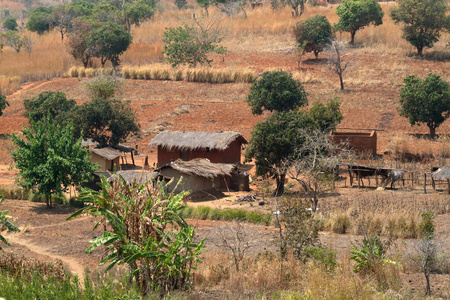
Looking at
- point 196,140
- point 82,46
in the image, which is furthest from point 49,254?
point 82,46

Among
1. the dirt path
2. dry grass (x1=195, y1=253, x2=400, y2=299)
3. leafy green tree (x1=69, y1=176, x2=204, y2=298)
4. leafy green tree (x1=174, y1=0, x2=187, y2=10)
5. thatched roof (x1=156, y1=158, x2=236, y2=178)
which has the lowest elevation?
thatched roof (x1=156, y1=158, x2=236, y2=178)

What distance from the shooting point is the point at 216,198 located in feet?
78.5

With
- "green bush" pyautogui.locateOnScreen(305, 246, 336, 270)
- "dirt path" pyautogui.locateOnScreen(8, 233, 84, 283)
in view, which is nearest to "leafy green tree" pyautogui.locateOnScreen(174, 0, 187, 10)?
"dirt path" pyautogui.locateOnScreen(8, 233, 84, 283)

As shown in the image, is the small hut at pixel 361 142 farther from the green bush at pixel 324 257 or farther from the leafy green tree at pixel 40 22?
the leafy green tree at pixel 40 22

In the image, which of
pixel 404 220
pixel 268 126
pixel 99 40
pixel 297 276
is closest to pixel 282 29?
pixel 99 40

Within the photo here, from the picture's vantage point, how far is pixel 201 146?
2831cm

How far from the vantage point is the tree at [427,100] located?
30.2m

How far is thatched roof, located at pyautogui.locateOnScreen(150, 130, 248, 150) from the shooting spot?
28200mm

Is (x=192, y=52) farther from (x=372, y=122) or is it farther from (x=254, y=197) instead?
(x=254, y=197)

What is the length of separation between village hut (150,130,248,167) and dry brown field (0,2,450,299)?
2.88m

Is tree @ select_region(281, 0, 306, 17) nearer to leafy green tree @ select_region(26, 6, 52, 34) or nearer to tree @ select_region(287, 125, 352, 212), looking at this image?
leafy green tree @ select_region(26, 6, 52, 34)

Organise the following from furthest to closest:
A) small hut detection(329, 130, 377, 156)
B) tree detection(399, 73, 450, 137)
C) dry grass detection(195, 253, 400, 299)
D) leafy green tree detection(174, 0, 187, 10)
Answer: leafy green tree detection(174, 0, 187, 10)
tree detection(399, 73, 450, 137)
small hut detection(329, 130, 377, 156)
dry grass detection(195, 253, 400, 299)

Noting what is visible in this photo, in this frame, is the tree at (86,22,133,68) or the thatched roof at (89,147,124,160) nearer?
the thatched roof at (89,147,124,160)

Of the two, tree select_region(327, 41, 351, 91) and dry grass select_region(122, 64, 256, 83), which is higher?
tree select_region(327, 41, 351, 91)
